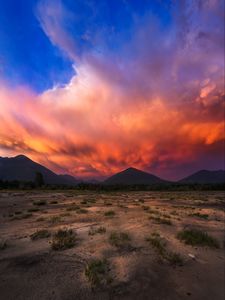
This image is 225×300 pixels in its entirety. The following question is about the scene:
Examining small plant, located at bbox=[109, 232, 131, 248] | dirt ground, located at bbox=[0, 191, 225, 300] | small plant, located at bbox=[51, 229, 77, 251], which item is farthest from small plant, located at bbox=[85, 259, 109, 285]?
small plant, located at bbox=[109, 232, 131, 248]

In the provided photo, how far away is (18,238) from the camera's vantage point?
11055mm

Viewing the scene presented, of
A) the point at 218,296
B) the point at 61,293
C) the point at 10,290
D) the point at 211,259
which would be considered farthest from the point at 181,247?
the point at 10,290

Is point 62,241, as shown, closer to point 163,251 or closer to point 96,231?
point 96,231

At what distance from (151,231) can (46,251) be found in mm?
6611

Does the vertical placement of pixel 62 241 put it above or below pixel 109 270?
above

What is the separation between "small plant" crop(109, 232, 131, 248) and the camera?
34.1 feet

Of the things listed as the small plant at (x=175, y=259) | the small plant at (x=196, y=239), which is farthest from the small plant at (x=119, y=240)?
the small plant at (x=196, y=239)

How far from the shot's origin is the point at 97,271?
7516mm

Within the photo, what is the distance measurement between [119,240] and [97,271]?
11.6 feet

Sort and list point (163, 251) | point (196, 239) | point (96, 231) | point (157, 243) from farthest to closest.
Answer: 1. point (96, 231)
2. point (196, 239)
3. point (157, 243)
4. point (163, 251)

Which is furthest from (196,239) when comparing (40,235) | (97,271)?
(40,235)

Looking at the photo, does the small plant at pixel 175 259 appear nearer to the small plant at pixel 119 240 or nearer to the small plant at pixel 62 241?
the small plant at pixel 119 240

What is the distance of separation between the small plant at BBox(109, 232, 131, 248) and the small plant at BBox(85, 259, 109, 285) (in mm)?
2137

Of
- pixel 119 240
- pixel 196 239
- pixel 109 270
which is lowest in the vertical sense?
pixel 109 270
